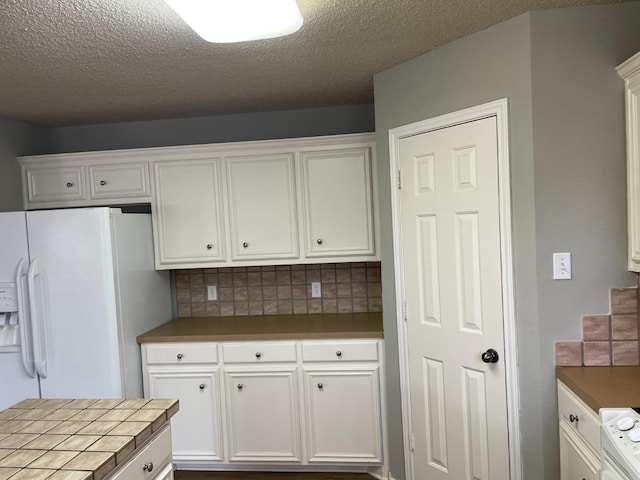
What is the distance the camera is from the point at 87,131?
138 inches

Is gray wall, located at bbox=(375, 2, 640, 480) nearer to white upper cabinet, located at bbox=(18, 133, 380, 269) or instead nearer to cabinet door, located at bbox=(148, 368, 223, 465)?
white upper cabinet, located at bbox=(18, 133, 380, 269)

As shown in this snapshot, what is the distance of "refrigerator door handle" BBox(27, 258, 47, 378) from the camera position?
2.59m

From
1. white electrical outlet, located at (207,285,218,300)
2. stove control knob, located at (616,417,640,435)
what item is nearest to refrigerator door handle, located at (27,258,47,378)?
white electrical outlet, located at (207,285,218,300)

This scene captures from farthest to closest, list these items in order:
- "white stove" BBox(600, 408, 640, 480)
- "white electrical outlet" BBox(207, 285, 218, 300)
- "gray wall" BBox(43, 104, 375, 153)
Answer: "white electrical outlet" BBox(207, 285, 218, 300) → "gray wall" BBox(43, 104, 375, 153) → "white stove" BBox(600, 408, 640, 480)

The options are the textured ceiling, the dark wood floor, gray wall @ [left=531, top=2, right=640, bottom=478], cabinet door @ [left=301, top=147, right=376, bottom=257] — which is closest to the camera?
the textured ceiling

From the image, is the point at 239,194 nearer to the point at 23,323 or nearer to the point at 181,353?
the point at 181,353

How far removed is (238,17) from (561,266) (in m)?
1.55

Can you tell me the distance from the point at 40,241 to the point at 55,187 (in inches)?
26.9

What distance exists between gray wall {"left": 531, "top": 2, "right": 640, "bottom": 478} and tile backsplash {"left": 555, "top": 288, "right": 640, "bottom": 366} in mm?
32

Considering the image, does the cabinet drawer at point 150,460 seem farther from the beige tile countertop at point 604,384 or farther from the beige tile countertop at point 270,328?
the beige tile countertop at point 604,384

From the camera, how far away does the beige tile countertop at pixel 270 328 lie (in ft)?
9.16

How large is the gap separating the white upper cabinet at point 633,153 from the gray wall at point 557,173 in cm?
4

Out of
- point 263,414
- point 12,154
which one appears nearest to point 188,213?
point 12,154

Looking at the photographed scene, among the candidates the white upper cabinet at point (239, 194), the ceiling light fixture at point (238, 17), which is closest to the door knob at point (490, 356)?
the white upper cabinet at point (239, 194)
